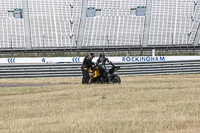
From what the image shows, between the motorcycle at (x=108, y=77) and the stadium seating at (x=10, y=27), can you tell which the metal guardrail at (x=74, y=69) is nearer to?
the motorcycle at (x=108, y=77)

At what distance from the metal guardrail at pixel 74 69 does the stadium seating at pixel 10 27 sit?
16.7 meters

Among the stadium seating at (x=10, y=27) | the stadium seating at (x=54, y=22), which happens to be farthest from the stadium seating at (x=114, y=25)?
the stadium seating at (x=10, y=27)

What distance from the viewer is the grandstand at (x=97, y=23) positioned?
4056cm

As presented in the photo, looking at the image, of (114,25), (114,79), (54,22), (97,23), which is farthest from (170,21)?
(114,79)

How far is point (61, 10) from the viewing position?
43.5 m

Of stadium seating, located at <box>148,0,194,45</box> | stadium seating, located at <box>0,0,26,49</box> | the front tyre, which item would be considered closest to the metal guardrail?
the front tyre

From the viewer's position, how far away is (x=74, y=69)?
74.5ft

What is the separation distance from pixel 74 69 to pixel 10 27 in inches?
842

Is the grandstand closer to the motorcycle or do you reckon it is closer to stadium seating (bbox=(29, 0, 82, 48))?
stadium seating (bbox=(29, 0, 82, 48))

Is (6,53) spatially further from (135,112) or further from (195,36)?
(135,112)

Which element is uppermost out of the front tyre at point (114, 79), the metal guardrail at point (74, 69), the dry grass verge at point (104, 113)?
the dry grass verge at point (104, 113)

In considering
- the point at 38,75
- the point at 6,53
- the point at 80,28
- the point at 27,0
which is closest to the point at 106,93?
the point at 38,75

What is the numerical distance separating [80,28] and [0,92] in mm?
28884

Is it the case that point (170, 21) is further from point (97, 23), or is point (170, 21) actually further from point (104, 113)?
point (104, 113)
